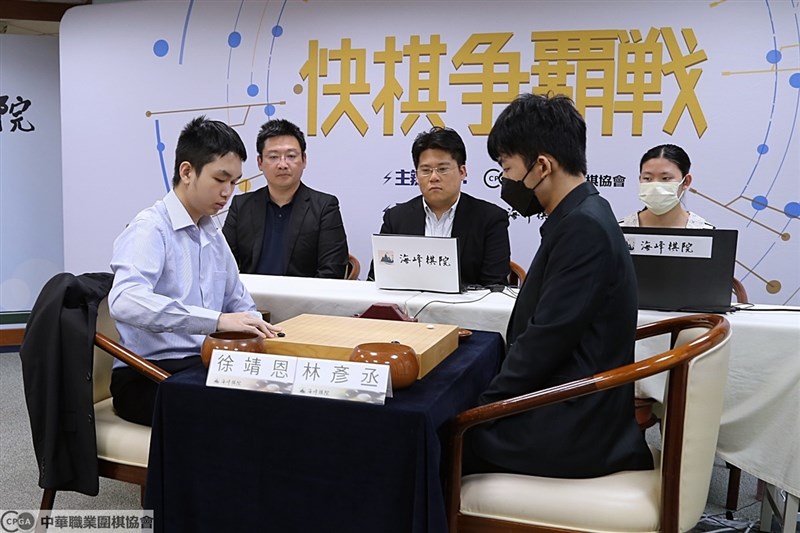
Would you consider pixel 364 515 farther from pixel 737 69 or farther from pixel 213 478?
pixel 737 69

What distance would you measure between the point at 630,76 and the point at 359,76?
1608 mm

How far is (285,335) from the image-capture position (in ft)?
5.87

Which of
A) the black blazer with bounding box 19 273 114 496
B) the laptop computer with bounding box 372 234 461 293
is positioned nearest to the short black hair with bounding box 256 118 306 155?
the laptop computer with bounding box 372 234 461 293

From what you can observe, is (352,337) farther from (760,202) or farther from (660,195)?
(760,202)

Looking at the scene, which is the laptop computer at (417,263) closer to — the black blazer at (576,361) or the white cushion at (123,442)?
the black blazer at (576,361)

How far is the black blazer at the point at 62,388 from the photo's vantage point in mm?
1880

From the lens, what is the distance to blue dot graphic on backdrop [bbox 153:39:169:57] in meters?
4.69

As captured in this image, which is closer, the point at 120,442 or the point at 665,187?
the point at 120,442

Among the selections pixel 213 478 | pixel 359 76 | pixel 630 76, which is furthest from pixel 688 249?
pixel 359 76

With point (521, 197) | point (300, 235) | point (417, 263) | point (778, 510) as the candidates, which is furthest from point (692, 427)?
point (300, 235)

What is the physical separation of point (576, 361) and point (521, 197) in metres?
0.52

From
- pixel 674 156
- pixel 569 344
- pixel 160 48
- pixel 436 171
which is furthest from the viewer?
pixel 160 48

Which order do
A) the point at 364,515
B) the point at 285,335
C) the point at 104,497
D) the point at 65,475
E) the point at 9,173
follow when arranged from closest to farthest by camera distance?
1. the point at 364,515
2. the point at 285,335
3. the point at 65,475
4. the point at 104,497
5. the point at 9,173

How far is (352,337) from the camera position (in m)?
1.79
